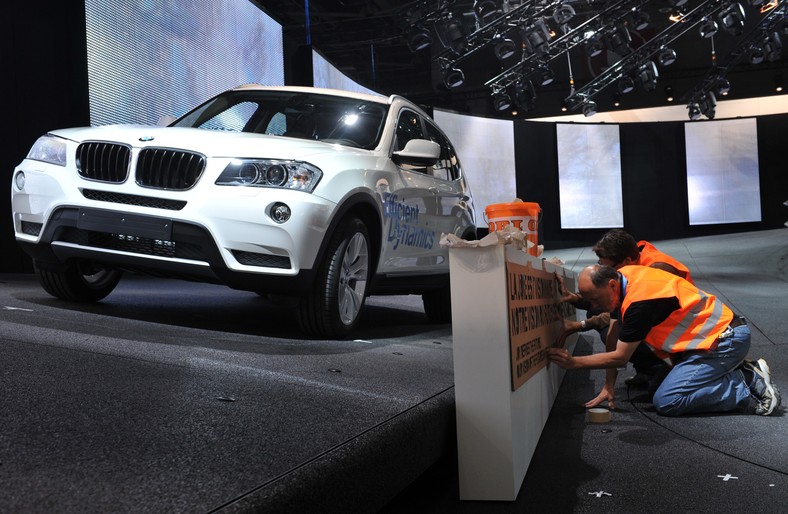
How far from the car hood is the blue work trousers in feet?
6.98

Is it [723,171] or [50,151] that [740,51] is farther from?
[50,151]

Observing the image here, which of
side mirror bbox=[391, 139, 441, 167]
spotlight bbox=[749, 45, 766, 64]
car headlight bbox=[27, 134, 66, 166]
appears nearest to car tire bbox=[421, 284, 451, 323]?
side mirror bbox=[391, 139, 441, 167]

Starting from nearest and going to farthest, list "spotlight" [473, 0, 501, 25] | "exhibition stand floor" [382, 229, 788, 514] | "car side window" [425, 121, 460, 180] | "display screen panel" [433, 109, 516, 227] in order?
1. "exhibition stand floor" [382, 229, 788, 514]
2. "car side window" [425, 121, 460, 180]
3. "spotlight" [473, 0, 501, 25]
4. "display screen panel" [433, 109, 516, 227]

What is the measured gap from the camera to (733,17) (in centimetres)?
1377

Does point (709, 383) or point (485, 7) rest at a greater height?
point (485, 7)

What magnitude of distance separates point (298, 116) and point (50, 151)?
1600mm

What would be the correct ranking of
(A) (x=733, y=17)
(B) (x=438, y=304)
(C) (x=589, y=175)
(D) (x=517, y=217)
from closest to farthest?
(D) (x=517, y=217), (B) (x=438, y=304), (A) (x=733, y=17), (C) (x=589, y=175)

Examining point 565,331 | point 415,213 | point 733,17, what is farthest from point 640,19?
point 565,331

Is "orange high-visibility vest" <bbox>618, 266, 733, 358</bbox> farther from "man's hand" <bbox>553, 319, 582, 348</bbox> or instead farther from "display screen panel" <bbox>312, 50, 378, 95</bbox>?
"display screen panel" <bbox>312, 50, 378, 95</bbox>

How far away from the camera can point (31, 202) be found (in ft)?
13.0

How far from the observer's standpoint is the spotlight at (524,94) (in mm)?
16531

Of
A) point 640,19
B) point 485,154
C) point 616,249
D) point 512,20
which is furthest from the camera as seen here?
point 485,154

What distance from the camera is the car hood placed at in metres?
3.75

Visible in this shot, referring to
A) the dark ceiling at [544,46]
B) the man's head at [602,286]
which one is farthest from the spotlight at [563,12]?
the man's head at [602,286]
